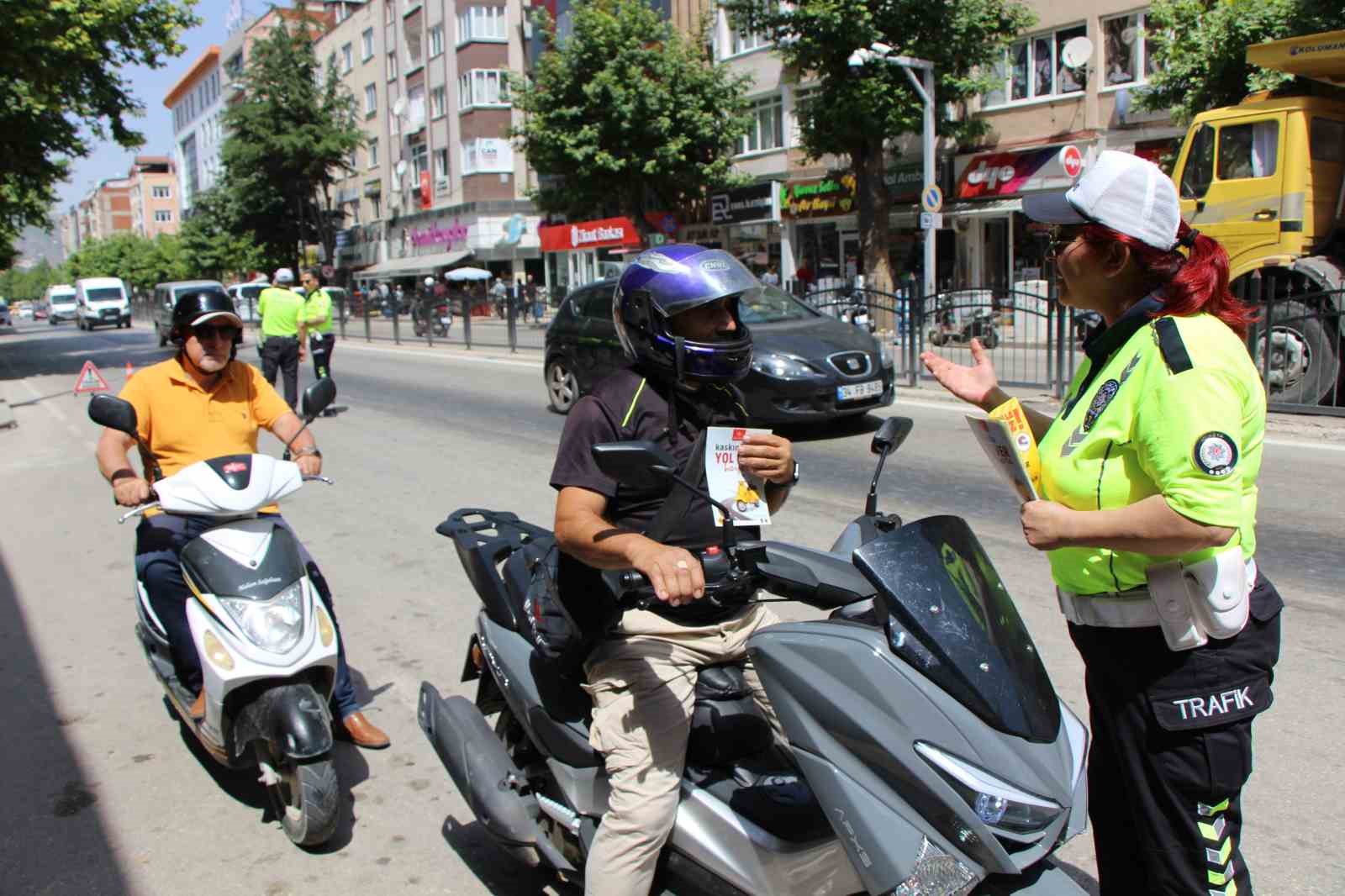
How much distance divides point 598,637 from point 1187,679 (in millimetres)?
1320

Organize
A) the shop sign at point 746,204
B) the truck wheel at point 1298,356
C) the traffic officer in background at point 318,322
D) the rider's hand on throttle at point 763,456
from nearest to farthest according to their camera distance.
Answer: the rider's hand on throttle at point 763,456, the truck wheel at point 1298,356, the traffic officer in background at point 318,322, the shop sign at point 746,204

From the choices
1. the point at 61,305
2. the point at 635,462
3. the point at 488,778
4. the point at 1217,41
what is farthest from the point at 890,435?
the point at 61,305

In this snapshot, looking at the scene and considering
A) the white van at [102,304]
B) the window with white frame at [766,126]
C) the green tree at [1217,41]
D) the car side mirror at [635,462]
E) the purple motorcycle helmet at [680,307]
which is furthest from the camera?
the white van at [102,304]

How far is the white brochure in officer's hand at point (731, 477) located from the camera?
2.29 m

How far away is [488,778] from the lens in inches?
124

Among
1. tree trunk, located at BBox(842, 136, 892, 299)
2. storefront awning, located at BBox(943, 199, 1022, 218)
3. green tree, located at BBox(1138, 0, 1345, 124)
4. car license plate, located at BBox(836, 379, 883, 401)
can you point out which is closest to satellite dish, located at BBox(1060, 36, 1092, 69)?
storefront awning, located at BBox(943, 199, 1022, 218)

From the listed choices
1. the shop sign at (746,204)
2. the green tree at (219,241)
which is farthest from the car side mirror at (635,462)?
the green tree at (219,241)

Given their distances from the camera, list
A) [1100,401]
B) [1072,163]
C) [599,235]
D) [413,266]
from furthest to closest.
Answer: [413,266] → [599,235] → [1072,163] → [1100,401]

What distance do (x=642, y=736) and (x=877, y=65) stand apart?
23.5 m

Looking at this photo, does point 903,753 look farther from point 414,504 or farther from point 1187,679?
point 414,504

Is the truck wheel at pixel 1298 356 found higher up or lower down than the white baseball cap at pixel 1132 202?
lower down

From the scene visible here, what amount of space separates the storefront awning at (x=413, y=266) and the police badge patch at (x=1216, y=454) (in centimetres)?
4920

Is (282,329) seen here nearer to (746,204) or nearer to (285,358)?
(285,358)

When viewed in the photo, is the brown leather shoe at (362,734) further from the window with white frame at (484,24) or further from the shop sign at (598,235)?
the window with white frame at (484,24)
